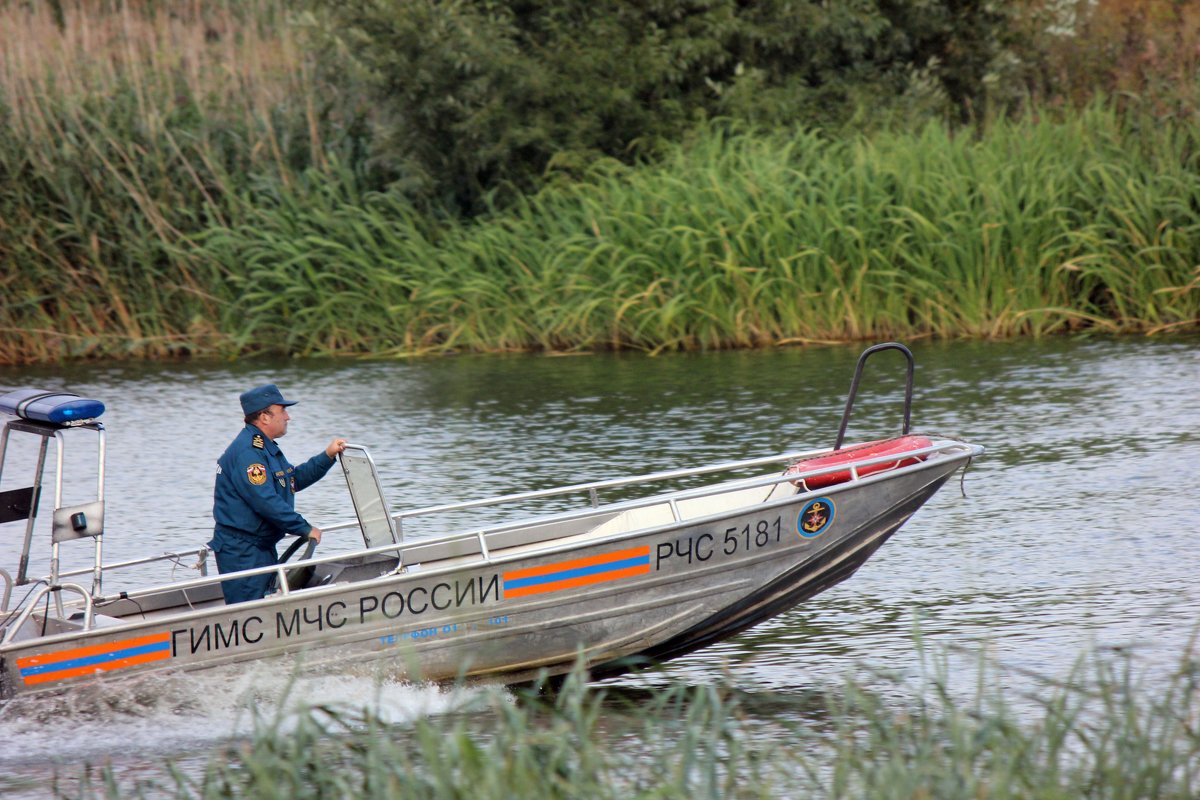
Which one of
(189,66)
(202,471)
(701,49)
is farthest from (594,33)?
(202,471)

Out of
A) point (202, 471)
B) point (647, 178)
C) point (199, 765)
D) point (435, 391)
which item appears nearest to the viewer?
point (199, 765)

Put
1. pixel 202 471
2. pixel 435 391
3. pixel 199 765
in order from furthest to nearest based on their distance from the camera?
pixel 435 391
pixel 202 471
pixel 199 765

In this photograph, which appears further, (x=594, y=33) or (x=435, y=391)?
(x=594, y=33)

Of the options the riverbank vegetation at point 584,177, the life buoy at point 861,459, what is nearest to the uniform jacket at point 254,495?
the life buoy at point 861,459

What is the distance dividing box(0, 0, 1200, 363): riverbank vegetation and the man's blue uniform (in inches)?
396

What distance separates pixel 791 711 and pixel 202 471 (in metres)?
7.48

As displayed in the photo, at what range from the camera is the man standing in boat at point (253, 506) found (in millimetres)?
7262

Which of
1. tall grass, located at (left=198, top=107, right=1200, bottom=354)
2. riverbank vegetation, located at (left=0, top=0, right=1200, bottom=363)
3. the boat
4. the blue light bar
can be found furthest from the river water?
the blue light bar

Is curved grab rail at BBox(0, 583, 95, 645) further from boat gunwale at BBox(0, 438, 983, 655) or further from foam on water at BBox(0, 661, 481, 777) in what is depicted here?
foam on water at BBox(0, 661, 481, 777)

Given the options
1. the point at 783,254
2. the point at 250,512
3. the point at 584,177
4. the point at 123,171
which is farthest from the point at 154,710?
the point at 123,171

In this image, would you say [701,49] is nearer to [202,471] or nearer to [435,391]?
[435,391]

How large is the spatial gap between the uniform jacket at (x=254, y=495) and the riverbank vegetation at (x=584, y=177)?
32.9 ft

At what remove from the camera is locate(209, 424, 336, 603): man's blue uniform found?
23.8 feet

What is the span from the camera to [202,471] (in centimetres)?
1299
